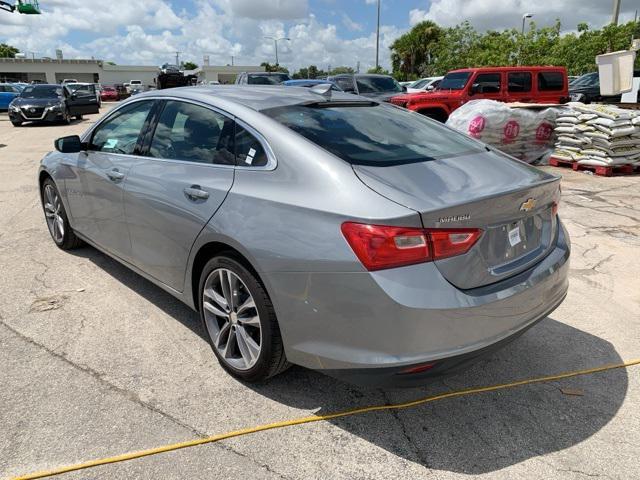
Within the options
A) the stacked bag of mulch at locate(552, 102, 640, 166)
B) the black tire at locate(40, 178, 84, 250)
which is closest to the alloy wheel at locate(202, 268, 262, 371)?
the black tire at locate(40, 178, 84, 250)

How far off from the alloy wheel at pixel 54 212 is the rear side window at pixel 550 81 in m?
12.7

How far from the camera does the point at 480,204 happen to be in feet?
7.72

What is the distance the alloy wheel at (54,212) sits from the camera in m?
5.00

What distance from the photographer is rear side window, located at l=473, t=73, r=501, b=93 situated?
13469mm

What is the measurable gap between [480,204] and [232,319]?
1467mm

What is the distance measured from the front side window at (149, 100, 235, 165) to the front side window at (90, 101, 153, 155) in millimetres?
296

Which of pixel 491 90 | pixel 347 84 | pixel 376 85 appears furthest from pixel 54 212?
pixel 376 85

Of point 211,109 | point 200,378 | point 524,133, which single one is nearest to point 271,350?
point 200,378

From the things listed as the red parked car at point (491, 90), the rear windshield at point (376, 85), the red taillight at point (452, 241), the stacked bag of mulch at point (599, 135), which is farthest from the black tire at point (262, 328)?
the rear windshield at point (376, 85)

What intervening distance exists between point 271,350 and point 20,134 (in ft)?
58.7

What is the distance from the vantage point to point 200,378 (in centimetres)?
301

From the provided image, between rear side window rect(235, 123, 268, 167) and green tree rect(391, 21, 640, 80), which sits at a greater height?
green tree rect(391, 21, 640, 80)

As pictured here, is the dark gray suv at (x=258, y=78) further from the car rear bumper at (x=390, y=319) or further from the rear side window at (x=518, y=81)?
the car rear bumper at (x=390, y=319)

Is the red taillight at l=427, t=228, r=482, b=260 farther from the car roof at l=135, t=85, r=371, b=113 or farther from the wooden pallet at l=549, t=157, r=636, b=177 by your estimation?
the wooden pallet at l=549, t=157, r=636, b=177
